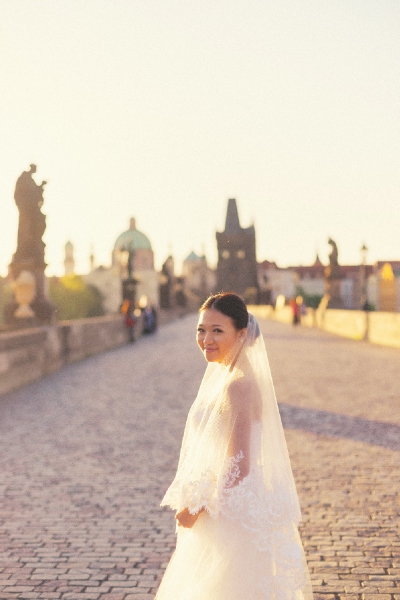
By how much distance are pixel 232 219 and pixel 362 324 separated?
339 ft

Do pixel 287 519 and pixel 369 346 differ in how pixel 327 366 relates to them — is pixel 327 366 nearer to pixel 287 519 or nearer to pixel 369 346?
pixel 369 346

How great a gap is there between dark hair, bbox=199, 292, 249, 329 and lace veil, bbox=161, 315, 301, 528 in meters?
0.04

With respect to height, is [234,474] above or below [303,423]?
above

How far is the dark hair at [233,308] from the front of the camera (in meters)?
2.86

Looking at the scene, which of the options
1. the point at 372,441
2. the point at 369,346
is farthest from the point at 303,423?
the point at 369,346

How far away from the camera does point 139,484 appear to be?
603 cm

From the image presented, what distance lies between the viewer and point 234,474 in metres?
2.77

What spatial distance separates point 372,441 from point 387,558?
11.5 feet

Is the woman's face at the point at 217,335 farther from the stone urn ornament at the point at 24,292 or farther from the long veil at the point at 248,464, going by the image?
the stone urn ornament at the point at 24,292

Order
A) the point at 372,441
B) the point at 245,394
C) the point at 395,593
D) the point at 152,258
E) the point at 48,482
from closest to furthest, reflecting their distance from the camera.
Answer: the point at 245,394 → the point at 395,593 → the point at 48,482 → the point at 372,441 → the point at 152,258

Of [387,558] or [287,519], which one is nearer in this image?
[287,519]

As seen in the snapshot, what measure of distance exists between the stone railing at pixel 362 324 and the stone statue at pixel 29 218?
10896 mm

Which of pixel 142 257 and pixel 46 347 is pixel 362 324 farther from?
pixel 142 257

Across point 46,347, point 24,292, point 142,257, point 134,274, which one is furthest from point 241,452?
point 142,257
